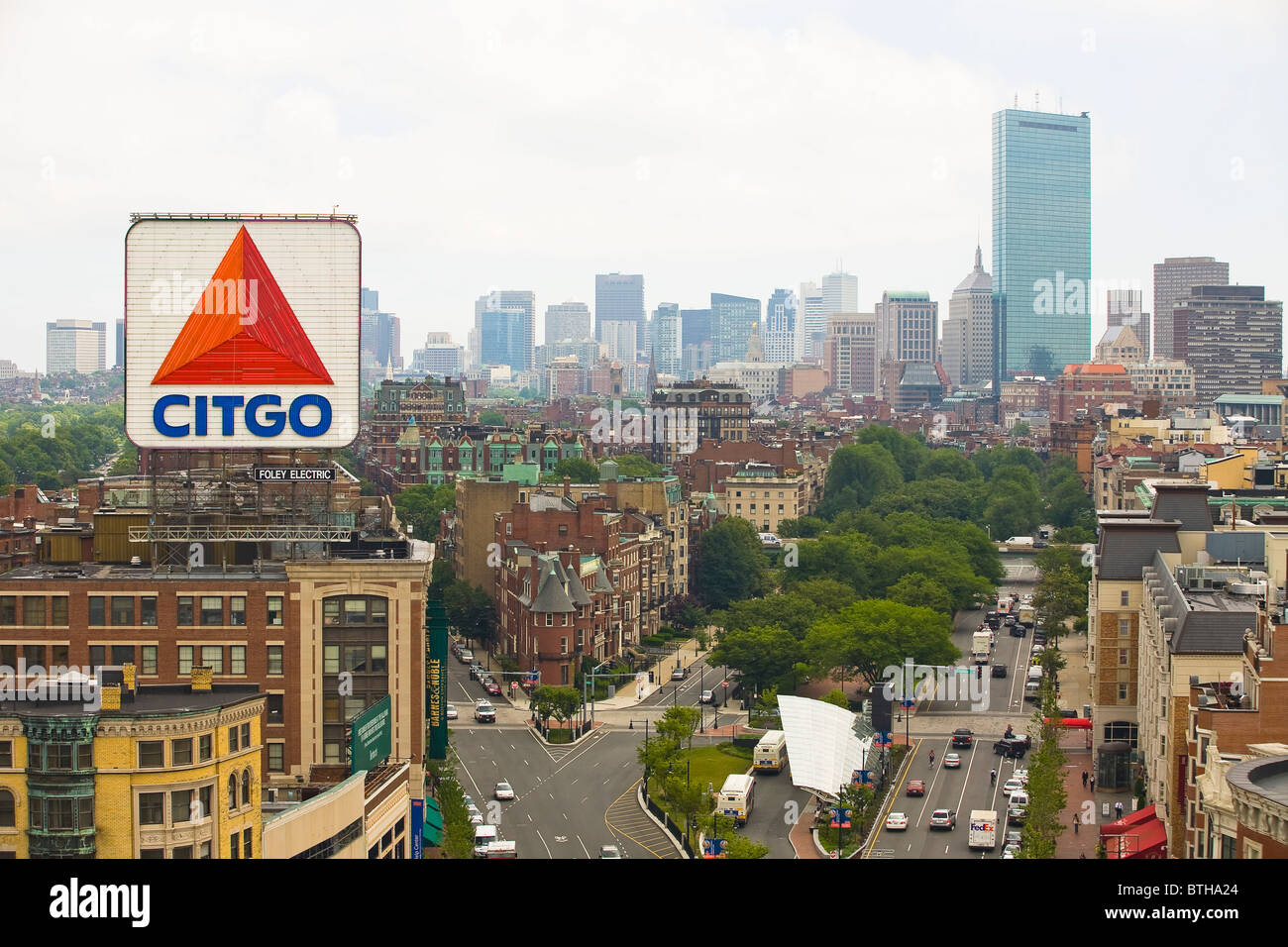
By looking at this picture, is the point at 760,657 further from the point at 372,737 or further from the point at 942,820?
the point at 372,737

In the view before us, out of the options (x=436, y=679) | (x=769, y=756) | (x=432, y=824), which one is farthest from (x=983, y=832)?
(x=436, y=679)

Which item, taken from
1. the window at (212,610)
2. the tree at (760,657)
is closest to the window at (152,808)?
the window at (212,610)

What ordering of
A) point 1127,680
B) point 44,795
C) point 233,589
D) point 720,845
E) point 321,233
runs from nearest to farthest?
point 44,795 < point 233,589 < point 321,233 < point 720,845 < point 1127,680

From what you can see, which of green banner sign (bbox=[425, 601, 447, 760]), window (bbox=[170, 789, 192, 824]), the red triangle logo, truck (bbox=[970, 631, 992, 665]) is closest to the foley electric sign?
the red triangle logo

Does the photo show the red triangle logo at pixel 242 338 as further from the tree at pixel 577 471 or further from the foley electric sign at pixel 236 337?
the tree at pixel 577 471

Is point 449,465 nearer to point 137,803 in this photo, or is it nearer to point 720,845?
point 720,845
